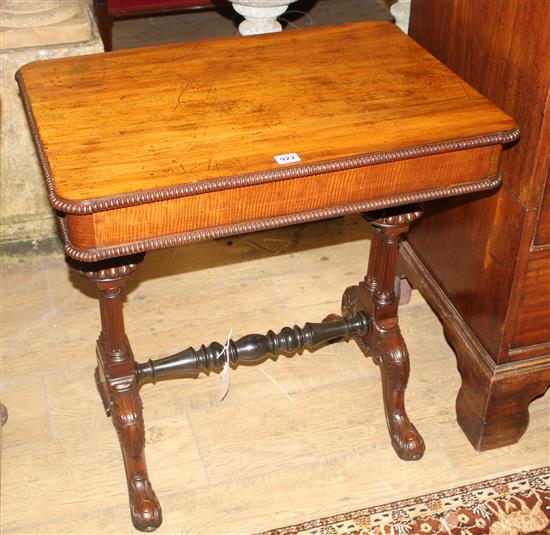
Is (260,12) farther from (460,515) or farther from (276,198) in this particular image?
(460,515)

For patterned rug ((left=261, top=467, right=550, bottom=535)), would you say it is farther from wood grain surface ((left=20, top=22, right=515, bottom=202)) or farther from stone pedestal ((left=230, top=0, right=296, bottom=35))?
stone pedestal ((left=230, top=0, right=296, bottom=35))

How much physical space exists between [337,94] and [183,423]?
40.9 inches

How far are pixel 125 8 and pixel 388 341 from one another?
186 cm

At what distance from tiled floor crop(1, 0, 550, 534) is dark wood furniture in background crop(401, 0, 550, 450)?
208mm

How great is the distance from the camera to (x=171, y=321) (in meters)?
2.77

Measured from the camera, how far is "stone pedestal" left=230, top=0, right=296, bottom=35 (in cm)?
265

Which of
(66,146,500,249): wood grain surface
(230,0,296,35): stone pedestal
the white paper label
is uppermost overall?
the white paper label

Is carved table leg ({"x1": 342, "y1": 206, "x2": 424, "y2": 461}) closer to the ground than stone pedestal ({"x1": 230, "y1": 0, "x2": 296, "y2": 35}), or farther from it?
closer to the ground

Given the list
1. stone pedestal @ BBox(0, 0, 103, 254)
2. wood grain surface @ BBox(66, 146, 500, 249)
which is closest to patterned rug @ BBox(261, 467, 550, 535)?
wood grain surface @ BBox(66, 146, 500, 249)

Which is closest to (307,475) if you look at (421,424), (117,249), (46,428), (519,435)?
(421,424)

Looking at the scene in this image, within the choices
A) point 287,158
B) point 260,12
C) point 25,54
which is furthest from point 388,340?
point 25,54

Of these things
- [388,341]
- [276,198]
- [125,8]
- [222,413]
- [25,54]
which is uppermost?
[276,198]

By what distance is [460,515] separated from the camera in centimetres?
217

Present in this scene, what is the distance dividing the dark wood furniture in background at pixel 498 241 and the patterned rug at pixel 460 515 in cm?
15
